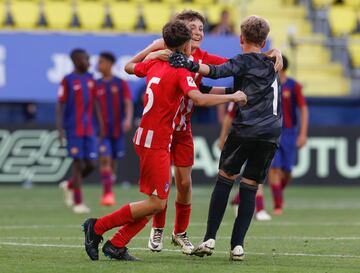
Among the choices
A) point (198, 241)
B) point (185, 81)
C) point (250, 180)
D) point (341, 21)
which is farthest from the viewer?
point (341, 21)

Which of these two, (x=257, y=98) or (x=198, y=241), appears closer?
(x=257, y=98)

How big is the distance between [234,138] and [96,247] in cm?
148

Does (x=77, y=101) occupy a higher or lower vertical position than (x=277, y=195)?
higher

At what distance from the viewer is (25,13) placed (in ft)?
75.5

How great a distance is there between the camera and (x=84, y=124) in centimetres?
1576

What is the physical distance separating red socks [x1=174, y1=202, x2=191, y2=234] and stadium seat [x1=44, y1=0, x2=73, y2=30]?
13689 millimetres

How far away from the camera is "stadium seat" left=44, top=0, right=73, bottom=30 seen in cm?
2312

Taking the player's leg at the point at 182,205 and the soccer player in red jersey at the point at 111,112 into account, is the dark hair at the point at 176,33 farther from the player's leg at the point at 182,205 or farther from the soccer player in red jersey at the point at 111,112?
the soccer player in red jersey at the point at 111,112

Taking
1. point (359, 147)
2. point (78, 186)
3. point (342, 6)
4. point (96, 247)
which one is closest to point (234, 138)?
point (96, 247)

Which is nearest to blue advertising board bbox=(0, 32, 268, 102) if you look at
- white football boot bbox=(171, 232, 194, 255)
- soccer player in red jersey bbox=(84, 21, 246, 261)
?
white football boot bbox=(171, 232, 194, 255)

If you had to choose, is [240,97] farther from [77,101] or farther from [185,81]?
[77,101]

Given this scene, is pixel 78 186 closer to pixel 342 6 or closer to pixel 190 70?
pixel 190 70

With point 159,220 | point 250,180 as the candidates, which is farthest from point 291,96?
point 250,180

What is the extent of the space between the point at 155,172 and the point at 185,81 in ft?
2.53
